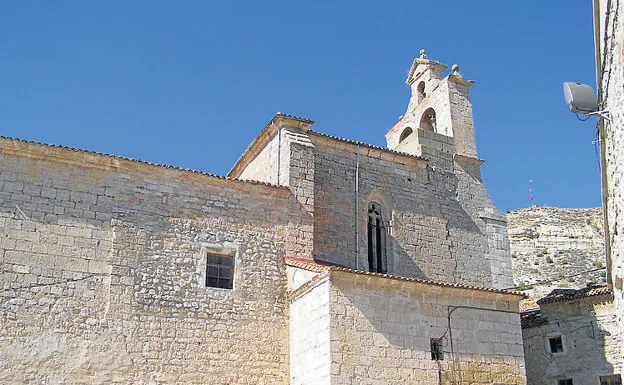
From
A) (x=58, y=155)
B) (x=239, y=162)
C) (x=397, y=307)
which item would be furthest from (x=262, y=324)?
(x=239, y=162)

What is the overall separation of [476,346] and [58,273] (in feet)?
24.6

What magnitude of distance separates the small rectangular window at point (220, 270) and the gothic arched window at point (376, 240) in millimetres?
3598

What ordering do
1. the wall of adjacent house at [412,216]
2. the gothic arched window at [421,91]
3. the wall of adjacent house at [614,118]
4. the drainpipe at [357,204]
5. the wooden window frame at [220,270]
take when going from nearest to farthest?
the wall of adjacent house at [614,118] < the wooden window frame at [220,270] < the drainpipe at [357,204] < the wall of adjacent house at [412,216] < the gothic arched window at [421,91]

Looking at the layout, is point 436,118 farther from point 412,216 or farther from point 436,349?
point 436,349

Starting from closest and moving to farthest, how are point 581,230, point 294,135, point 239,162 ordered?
point 294,135, point 239,162, point 581,230

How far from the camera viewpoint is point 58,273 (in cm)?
1106

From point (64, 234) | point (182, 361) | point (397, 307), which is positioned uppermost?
point (64, 234)

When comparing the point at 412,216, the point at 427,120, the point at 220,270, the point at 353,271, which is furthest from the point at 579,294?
the point at 220,270

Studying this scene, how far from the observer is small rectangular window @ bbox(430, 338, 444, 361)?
11289mm

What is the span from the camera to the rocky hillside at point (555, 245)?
3425 cm

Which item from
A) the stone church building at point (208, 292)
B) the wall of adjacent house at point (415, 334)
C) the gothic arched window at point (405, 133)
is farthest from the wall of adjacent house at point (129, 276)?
the gothic arched window at point (405, 133)

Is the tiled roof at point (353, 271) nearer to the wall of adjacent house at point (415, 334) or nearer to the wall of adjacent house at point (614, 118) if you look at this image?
the wall of adjacent house at point (415, 334)

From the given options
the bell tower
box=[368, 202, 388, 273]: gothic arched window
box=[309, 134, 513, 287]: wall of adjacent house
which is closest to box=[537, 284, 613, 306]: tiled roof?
box=[309, 134, 513, 287]: wall of adjacent house

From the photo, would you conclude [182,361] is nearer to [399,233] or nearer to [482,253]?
[399,233]
